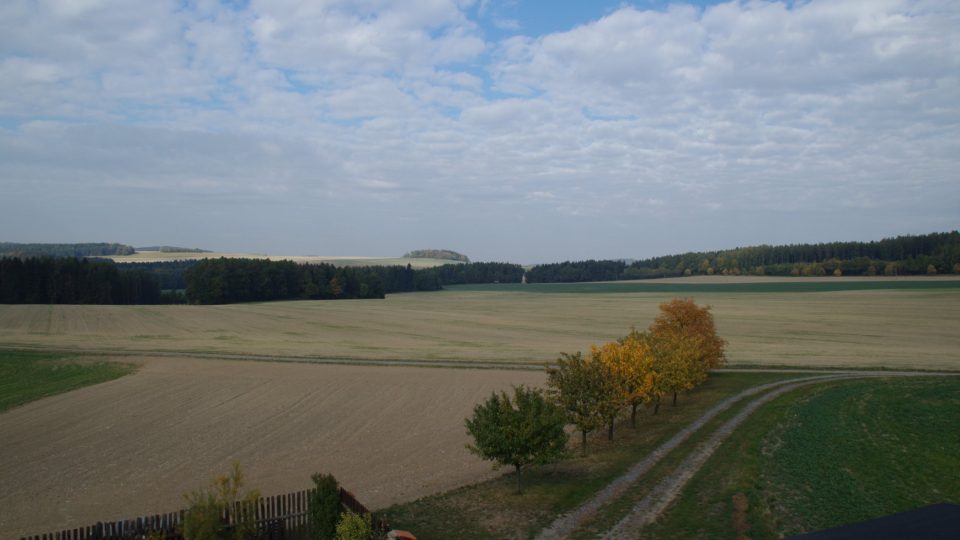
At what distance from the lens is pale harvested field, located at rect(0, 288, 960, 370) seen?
5562 centimetres

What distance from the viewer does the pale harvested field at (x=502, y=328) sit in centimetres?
5562

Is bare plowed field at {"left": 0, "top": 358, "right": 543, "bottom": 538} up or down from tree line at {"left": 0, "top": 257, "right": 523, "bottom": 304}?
down

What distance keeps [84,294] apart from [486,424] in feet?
347

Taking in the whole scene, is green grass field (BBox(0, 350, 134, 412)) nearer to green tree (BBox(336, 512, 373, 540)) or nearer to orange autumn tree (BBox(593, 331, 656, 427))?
green tree (BBox(336, 512, 373, 540))

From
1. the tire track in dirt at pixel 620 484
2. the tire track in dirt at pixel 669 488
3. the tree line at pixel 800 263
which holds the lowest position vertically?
the tire track in dirt at pixel 620 484

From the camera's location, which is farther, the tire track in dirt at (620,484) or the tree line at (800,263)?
the tree line at (800,263)

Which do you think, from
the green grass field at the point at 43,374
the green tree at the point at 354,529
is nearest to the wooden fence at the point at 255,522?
the green tree at the point at 354,529

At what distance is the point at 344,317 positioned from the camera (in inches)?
3524

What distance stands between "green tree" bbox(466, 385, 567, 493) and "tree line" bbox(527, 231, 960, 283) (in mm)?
131159

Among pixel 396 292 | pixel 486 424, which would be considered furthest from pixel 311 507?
pixel 396 292

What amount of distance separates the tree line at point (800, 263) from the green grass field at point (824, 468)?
117 meters

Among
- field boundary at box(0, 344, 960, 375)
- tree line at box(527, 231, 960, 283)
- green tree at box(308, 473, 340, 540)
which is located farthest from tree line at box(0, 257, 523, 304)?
green tree at box(308, 473, 340, 540)

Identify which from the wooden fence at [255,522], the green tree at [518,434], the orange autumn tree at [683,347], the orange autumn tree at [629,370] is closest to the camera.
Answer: the wooden fence at [255,522]

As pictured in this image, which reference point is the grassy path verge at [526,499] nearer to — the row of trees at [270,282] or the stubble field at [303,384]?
the stubble field at [303,384]
